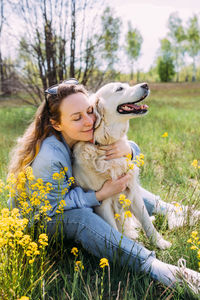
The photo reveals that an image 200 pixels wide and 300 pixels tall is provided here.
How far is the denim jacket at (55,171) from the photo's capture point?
6.95ft

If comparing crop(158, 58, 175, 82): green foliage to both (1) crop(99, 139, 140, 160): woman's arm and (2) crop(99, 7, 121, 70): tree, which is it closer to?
(2) crop(99, 7, 121, 70): tree

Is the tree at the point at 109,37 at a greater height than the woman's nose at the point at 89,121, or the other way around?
the tree at the point at 109,37

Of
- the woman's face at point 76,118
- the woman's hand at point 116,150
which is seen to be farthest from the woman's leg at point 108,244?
the woman's face at point 76,118

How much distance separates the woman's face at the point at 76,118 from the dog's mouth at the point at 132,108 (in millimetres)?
250

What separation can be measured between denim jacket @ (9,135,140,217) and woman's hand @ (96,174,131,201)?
0.18ft

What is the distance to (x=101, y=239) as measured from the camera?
1.99 m

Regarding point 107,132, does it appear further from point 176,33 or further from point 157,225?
point 176,33

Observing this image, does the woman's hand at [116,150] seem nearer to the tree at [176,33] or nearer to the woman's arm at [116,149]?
the woman's arm at [116,149]

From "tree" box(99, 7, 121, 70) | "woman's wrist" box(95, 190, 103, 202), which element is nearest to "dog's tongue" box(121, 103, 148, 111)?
"woman's wrist" box(95, 190, 103, 202)

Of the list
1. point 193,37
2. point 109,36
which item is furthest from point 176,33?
point 109,36

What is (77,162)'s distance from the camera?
233 centimetres

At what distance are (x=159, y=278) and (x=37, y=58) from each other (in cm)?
576

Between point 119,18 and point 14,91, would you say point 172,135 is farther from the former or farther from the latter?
point 14,91

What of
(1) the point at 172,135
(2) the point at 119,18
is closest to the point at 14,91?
(2) the point at 119,18
